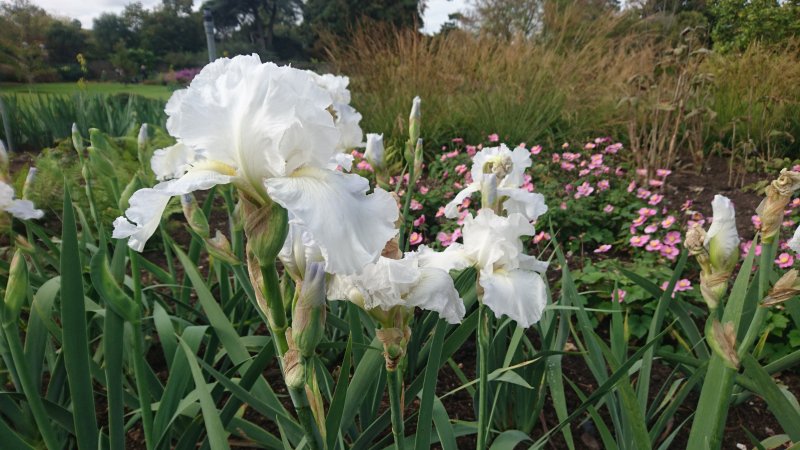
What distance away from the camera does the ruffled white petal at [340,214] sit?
1.83 ft

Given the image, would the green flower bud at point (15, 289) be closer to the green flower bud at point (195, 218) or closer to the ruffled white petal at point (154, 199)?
the green flower bud at point (195, 218)

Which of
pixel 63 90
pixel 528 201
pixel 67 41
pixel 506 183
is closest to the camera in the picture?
pixel 528 201

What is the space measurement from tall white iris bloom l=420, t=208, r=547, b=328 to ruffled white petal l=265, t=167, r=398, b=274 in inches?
12.9

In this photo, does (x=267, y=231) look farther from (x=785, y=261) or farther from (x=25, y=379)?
(x=785, y=261)

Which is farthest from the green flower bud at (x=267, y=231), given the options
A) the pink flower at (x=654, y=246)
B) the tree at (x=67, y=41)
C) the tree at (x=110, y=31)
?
the tree at (x=110, y=31)

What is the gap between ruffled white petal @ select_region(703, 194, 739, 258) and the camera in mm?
950

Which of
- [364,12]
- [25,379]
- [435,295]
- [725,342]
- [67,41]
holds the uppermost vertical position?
[364,12]

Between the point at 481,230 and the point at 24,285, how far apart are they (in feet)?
3.00

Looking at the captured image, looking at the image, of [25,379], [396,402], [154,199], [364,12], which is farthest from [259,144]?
[364,12]

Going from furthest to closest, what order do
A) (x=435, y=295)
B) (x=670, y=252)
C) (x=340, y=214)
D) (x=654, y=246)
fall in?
(x=654, y=246) < (x=670, y=252) < (x=435, y=295) < (x=340, y=214)

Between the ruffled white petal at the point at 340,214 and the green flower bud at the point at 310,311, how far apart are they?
9 cm

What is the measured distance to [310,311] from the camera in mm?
655

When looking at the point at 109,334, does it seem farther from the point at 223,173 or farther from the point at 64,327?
the point at 223,173

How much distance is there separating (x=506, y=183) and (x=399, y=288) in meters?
0.67
